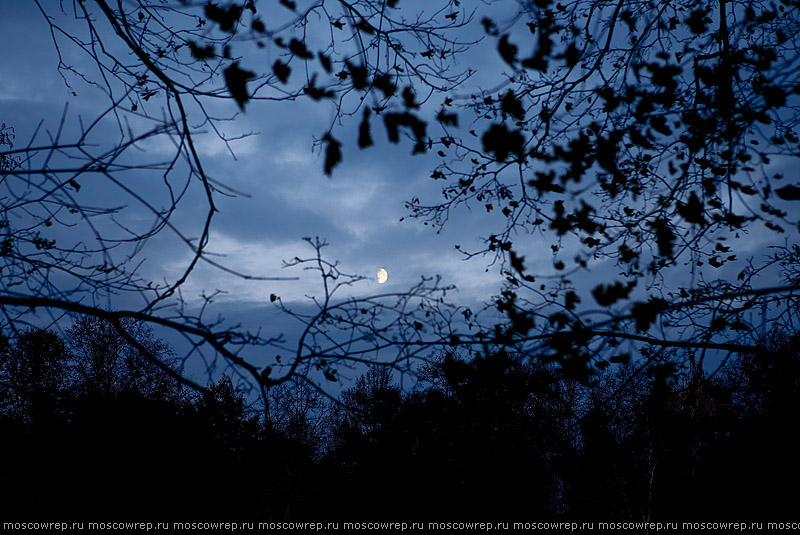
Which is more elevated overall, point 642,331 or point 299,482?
point 642,331

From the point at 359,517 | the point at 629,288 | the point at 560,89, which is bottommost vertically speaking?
the point at 359,517

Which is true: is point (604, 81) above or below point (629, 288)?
above

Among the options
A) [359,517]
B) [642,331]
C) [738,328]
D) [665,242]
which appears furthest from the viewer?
[359,517]

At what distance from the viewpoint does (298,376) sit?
7.37 ft

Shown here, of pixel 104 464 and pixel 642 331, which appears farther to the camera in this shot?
pixel 104 464

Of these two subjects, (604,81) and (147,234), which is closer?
(147,234)

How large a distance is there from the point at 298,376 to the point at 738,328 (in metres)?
3.51

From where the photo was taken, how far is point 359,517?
802 inches

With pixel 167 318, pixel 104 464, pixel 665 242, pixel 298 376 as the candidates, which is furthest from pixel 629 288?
pixel 104 464

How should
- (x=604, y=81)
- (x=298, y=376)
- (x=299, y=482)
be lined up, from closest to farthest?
(x=298, y=376) < (x=604, y=81) < (x=299, y=482)

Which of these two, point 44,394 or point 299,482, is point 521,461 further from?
point 44,394

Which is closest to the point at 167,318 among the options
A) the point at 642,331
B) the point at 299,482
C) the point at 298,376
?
the point at 298,376

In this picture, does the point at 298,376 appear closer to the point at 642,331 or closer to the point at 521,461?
the point at 642,331

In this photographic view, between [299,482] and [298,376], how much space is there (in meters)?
18.6
